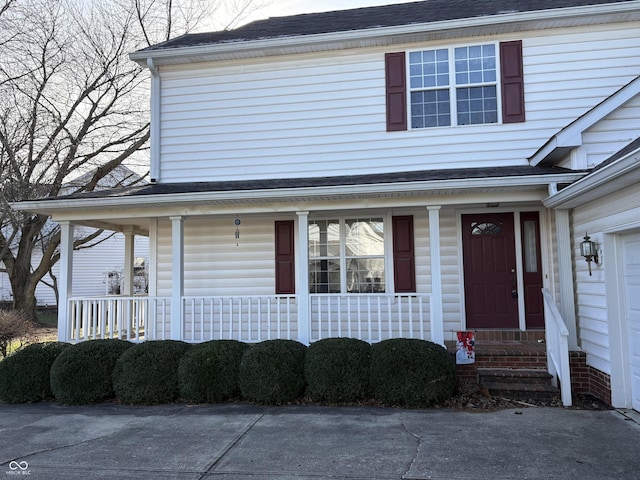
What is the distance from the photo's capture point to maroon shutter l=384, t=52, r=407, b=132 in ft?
25.2

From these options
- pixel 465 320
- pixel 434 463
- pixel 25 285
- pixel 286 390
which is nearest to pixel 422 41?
pixel 465 320

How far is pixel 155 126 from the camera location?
8.38 meters

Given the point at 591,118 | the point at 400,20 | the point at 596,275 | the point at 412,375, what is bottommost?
the point at 412,375

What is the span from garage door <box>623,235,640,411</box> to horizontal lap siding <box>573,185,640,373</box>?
22 cm

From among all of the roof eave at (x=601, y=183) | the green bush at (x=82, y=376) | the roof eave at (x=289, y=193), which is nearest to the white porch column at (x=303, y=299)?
the roof eave at (x=289, y=193)

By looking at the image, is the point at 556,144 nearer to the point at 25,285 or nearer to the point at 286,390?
the point at 286,390

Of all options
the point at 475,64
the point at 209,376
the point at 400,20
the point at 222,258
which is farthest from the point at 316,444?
the point at 400,20

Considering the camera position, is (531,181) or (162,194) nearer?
(531,181)

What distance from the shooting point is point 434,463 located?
383 cm

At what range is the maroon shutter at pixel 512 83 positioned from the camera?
732cm

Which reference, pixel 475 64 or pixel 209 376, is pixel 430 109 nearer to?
pixel 475 64

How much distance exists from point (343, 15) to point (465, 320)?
6538 mm

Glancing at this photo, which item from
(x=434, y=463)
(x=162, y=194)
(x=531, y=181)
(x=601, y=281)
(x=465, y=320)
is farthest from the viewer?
(x=465, y=320)

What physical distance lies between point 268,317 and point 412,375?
259 cm
